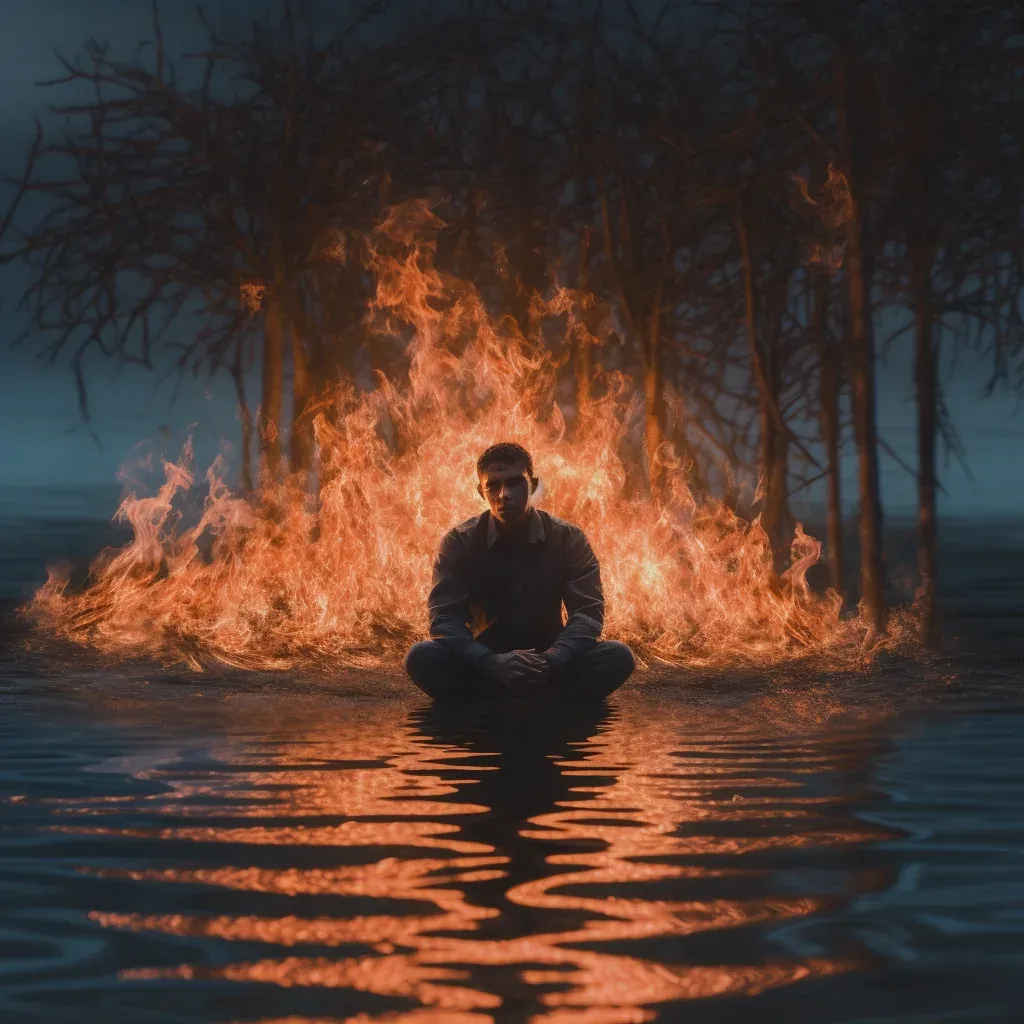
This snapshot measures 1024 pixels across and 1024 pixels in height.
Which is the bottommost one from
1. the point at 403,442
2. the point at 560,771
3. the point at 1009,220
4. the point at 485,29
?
the point at 560,771

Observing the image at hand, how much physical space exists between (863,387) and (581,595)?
5151 millimetres

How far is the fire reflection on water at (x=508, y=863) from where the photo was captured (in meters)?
4.66

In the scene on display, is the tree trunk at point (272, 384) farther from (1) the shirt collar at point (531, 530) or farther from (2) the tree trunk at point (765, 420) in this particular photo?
(1) the shirt collar at point (531, 530)

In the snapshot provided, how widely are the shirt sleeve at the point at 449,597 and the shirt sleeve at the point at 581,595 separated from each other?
0.55 meters

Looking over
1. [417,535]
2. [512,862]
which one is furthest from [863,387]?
[512,862]

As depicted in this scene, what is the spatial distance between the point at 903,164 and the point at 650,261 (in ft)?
13.9

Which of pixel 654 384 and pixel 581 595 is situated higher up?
pixel 654 384

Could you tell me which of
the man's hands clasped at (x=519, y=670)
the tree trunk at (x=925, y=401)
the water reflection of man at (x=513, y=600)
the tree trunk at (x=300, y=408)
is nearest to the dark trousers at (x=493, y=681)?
the water reflection of man at (x=513, y=600)

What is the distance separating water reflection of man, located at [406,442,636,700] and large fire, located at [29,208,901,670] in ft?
12.6

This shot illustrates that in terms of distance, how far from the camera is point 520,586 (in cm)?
→ 1090

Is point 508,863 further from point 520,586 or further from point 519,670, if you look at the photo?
point 520,586

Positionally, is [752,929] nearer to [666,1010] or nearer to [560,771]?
[666,1010]

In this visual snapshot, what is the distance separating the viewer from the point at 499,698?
1155 cm

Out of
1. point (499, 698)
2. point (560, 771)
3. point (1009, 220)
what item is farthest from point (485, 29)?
point (560, 771)
